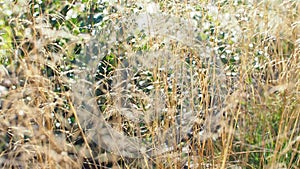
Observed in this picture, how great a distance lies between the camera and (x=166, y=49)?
8.26 feet

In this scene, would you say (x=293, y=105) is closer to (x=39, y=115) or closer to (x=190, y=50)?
(x=190, y=50)

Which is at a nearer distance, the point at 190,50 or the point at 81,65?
the point at 190,50

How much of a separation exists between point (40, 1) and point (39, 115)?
980 mm

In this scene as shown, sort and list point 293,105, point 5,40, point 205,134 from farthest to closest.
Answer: point 5,40 → point 293,105 → point 205,134

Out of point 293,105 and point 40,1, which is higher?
point 40,1

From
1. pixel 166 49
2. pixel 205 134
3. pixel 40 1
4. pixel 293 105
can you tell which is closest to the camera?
pixel 205 134

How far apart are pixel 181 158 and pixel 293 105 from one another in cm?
56

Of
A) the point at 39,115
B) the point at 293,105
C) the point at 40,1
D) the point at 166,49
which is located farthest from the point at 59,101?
the point at 293,105

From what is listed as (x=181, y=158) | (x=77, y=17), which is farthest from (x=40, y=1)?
(x=181, y=158)

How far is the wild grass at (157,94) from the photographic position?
2240mm

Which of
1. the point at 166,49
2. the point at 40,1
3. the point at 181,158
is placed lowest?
the point at 181,158

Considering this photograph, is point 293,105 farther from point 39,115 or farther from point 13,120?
point 13,120

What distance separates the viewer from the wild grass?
224 centimetres

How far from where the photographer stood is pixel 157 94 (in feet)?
7.36
